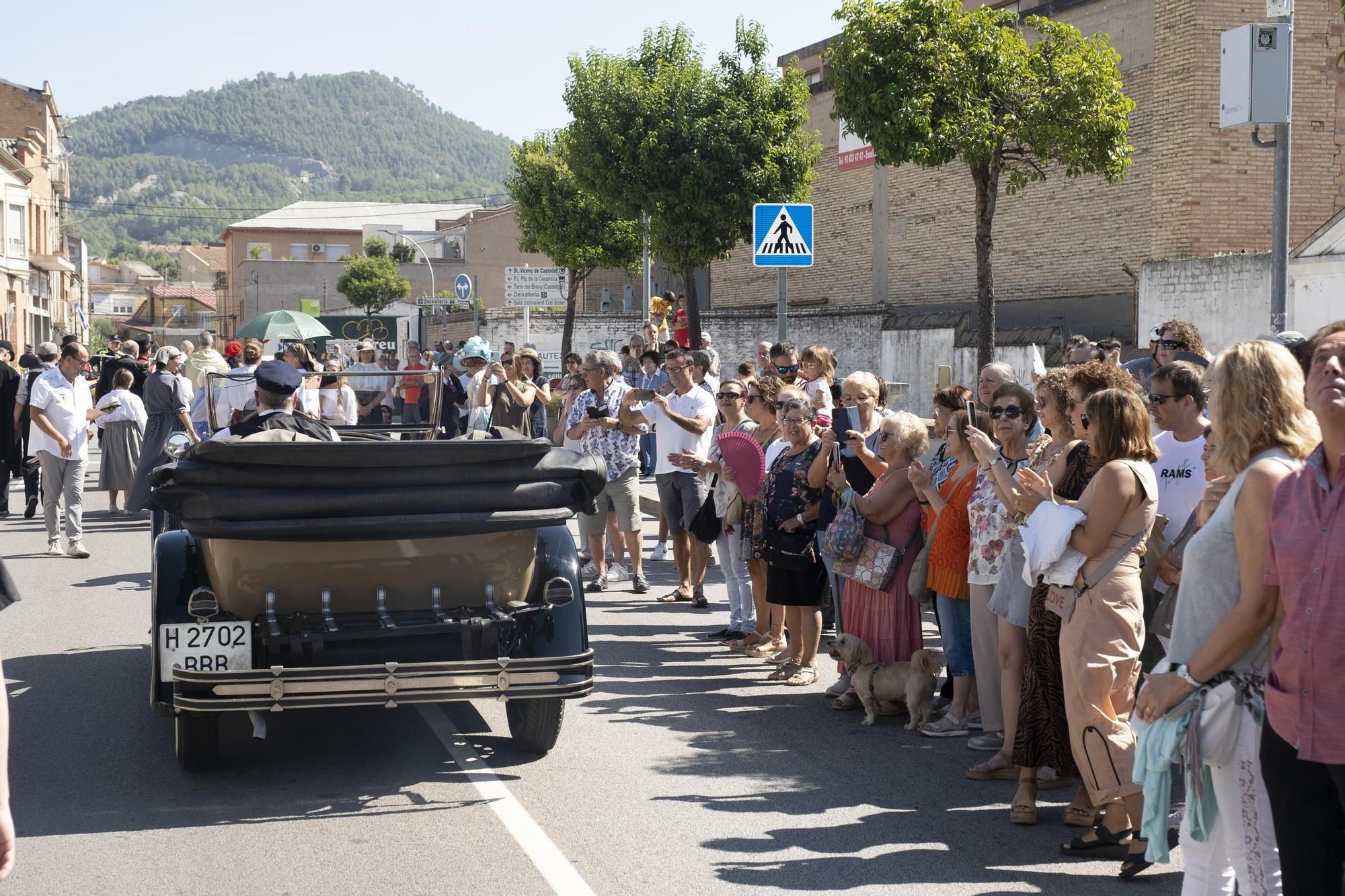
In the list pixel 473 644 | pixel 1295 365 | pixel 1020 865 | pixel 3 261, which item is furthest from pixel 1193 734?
pixel 3 261

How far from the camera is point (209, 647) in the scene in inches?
226

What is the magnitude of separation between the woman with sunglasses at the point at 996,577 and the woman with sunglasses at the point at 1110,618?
2.57 ft

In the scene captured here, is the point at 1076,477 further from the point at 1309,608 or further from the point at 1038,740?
the point at 1309,608

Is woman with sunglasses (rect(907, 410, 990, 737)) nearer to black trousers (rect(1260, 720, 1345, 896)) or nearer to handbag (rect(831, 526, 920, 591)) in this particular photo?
handbag (rect(831, 526, 920, 591))

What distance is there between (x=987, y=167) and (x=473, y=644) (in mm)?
13453

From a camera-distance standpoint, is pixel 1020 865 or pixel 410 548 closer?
pixel 1020 865

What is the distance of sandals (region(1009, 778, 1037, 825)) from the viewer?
552 cm

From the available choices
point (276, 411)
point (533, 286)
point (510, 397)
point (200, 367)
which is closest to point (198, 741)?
point (276, 411)

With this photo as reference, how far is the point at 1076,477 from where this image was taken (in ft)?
18.5

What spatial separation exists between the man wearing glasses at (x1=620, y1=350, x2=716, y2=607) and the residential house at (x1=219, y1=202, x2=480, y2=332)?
306 feet

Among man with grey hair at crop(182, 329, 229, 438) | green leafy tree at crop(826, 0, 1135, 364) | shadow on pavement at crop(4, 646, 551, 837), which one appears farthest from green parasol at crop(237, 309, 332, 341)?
shadow on pavement at crop(4, 646, 551, 837)

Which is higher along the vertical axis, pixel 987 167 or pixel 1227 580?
pixel 987 167

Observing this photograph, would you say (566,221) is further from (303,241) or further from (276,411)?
(303,241)

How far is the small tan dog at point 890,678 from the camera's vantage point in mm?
7027
